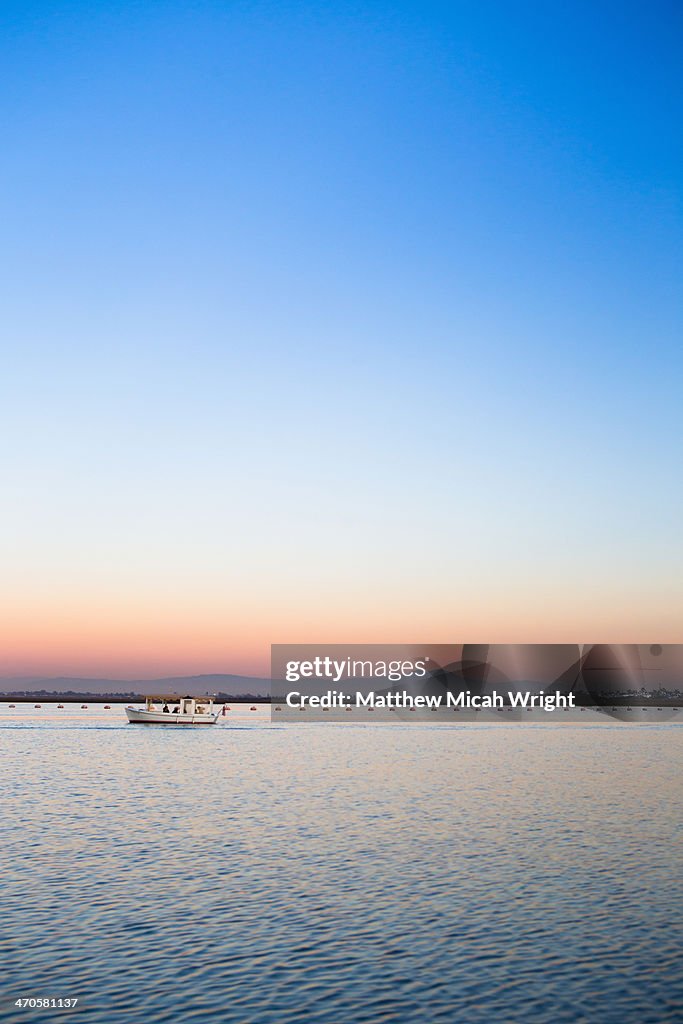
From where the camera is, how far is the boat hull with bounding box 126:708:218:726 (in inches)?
7224

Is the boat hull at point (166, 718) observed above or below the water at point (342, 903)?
above

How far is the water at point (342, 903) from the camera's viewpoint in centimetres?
2291

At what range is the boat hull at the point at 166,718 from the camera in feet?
602

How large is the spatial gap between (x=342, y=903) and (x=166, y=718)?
16002cm

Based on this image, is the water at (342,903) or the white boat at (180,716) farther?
the white boat at (180,716)

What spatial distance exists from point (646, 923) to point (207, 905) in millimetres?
15697

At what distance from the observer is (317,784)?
3012 inches

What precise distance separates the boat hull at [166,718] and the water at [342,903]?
111817mm

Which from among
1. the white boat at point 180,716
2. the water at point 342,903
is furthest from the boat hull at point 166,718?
the water at point 342,903

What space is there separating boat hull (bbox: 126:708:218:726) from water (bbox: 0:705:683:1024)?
112 metres

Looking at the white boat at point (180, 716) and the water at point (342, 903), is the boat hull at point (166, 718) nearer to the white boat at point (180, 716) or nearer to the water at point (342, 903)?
the white boat at point (180, 716)

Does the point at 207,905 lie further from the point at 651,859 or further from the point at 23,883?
the point at 651,859

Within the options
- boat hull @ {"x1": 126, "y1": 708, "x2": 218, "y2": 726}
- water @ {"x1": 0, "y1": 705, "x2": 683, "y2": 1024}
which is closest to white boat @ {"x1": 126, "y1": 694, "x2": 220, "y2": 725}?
boat hull @ {"x1": 126, "y1": 708, "x2": 218, "y2": 726}

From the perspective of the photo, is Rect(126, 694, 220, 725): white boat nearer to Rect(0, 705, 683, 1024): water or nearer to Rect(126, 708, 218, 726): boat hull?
Rect(126, 708, 218, 726): boat hull
